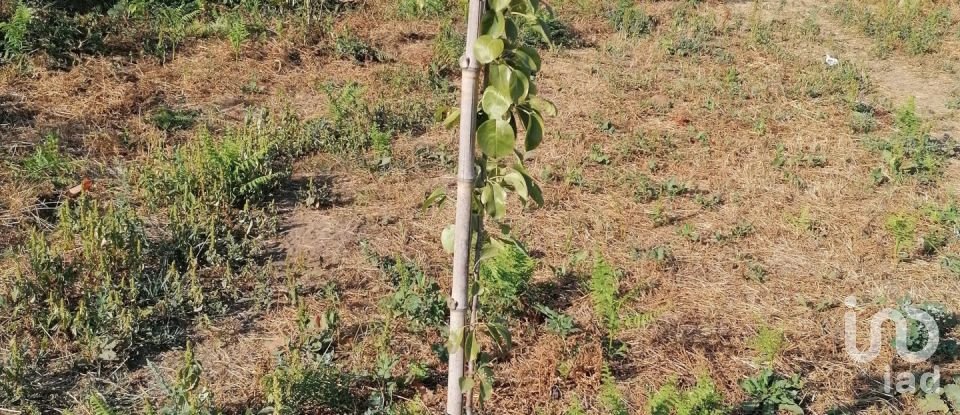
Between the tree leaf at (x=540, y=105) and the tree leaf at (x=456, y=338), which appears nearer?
the tree leaf at (x=540, y=105)

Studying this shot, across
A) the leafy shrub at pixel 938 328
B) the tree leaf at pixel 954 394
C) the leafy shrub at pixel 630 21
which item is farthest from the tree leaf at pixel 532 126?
the leafy shrub at pixel 630 21

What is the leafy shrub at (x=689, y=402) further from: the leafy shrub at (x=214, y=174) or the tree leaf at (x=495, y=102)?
the leafy shrub at (x=214, y=174)

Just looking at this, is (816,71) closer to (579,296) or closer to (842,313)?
(842,313)

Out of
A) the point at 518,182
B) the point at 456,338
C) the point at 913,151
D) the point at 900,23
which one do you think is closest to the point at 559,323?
the point at 456,338

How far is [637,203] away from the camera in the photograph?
525 centimetres

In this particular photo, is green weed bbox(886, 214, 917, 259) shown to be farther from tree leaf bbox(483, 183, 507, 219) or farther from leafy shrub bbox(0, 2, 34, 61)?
leafy shrub bbox(0, 2, 34, 61)

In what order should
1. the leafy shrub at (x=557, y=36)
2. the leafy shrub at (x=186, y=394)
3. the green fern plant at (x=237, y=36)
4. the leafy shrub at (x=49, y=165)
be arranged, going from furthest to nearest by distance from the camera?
the leafy shrub at (x=557, y=36)
the green fern plant at (x=237, y=36)
the leafy shrub at (x=49, y=165)
the leafy shrub at (x=186, y=394)

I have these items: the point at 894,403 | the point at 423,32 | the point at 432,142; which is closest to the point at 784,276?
the point at 894,403

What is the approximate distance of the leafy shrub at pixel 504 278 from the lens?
12.7 feet

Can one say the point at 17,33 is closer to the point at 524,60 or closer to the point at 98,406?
the point at 98,406

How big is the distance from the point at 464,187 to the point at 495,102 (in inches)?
9.9

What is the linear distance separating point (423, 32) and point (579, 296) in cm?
426

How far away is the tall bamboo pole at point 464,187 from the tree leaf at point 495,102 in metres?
0.03

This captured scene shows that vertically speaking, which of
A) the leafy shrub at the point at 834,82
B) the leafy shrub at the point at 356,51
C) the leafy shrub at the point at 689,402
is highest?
the leafy shrub at the point at 356,51
